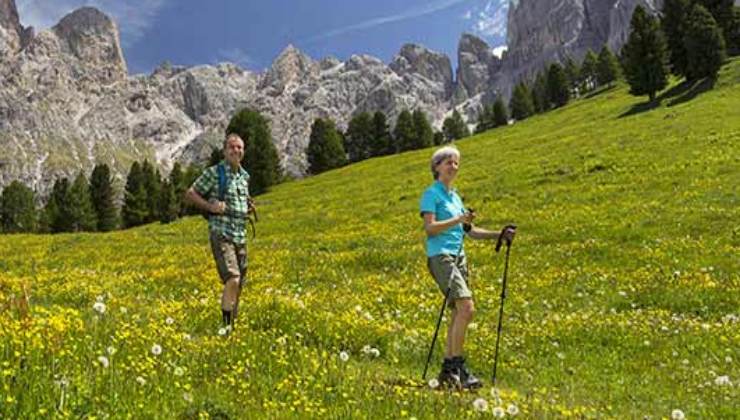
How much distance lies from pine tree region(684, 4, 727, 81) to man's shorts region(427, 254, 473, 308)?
73.5 meters

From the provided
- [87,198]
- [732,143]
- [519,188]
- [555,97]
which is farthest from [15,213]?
[732,143]

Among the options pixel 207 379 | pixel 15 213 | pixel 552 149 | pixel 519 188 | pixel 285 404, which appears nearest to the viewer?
pixel 285 404

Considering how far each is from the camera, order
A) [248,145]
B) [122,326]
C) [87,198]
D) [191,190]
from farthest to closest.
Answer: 1. [87,198]
2. [248,145]
3. [191,190]
4. [122,326]

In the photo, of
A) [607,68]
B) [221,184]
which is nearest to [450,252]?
[221,184]

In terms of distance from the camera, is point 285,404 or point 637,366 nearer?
point 285,404

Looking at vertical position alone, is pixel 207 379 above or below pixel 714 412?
above

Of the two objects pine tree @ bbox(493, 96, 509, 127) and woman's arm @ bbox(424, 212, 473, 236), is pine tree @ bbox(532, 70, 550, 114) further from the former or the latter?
woman's arm @ bbox(424, 212, 473, 236)

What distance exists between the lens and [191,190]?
10969mm

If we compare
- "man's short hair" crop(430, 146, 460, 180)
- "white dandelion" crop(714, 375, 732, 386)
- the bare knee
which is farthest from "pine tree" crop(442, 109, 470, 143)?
the bare knee

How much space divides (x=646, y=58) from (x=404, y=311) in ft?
234

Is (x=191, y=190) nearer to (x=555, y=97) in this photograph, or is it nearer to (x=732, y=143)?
(x=732, y=143)

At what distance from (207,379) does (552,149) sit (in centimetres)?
4788

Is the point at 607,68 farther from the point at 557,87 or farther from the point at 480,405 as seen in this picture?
the point at 480,405

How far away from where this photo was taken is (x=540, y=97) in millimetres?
135625
